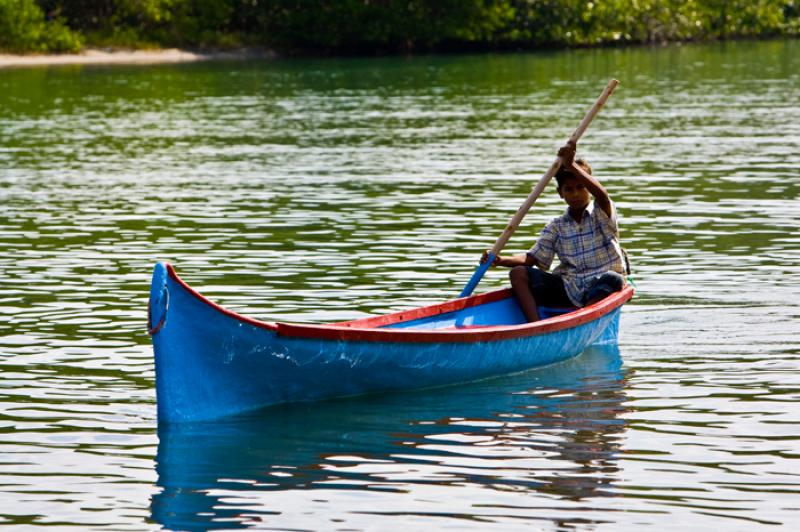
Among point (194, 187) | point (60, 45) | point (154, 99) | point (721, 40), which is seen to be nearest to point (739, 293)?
point (194, 187)

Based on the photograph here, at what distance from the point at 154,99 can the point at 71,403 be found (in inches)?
1029

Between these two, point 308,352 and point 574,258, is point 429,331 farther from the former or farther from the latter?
point 574,258

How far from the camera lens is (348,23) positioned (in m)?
58.9

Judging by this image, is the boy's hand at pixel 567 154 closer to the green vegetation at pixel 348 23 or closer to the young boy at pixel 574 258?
the young boy at pixel 574 258

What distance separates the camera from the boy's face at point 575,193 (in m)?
9.87

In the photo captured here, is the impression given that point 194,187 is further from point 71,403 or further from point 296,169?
point 71,403

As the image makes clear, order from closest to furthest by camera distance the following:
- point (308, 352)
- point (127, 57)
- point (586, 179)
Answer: point (308, 352)
point (586, 179)
point (127, 57)

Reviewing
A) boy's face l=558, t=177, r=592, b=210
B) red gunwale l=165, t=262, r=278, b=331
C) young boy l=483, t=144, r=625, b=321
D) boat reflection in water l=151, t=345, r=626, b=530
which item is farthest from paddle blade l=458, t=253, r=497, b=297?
red gunwale l=165, t=262, r=278, b=331

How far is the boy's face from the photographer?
987 centimetres

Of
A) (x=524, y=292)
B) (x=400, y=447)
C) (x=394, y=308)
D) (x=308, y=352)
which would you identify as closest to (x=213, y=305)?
(x=308, y=352)

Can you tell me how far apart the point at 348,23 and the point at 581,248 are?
49.8 meters

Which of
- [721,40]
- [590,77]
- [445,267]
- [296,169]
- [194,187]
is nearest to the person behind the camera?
[445,267]

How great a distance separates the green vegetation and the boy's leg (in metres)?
47.7

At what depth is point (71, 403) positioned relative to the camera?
8875 mm
